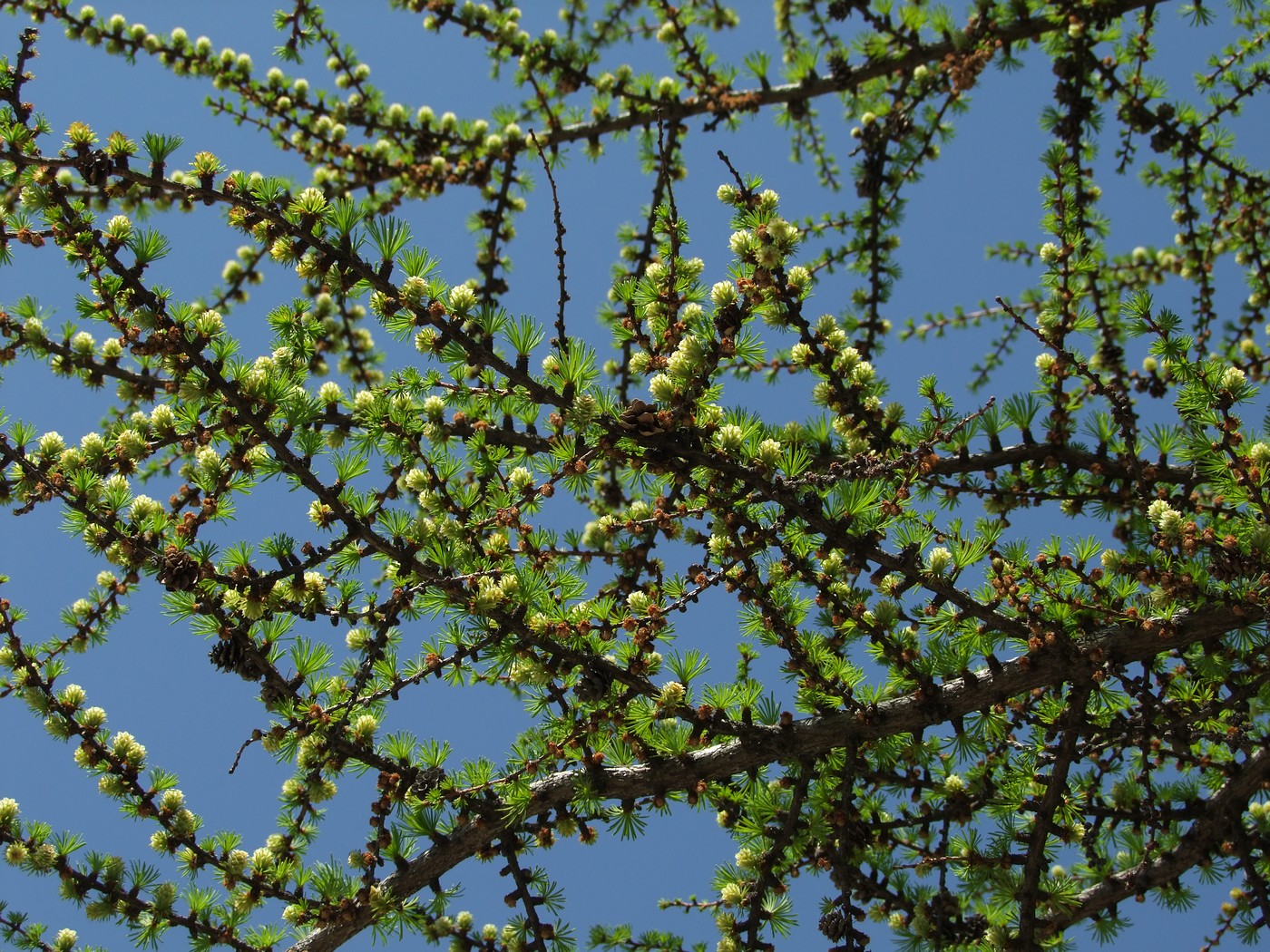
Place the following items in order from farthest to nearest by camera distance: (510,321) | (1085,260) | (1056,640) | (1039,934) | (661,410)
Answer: (1085,260)
(1039,934)
(1056,640)
(510,321)
(661,410)

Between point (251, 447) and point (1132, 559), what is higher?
point (1132, 559)

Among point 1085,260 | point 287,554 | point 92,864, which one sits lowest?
point 92,864

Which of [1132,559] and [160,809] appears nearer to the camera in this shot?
[1132,559]

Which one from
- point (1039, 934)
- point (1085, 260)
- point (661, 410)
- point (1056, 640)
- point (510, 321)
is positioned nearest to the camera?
point (661, 410)

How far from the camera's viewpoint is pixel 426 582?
273 centimetres

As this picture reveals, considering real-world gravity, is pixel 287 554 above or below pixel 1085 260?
below

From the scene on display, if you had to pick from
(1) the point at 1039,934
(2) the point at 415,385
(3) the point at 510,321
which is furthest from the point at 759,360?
(1) the point at 1039,934

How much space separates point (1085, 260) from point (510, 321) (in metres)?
2.63

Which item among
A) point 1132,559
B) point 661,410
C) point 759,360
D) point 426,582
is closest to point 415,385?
point 426,582

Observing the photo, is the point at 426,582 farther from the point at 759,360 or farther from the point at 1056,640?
the point at 1056,640

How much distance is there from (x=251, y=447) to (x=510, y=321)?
1.00m

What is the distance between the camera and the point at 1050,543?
325 centimetres

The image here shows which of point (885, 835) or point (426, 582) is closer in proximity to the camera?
point (426, 582)

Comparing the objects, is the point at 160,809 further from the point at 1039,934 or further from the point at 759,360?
the point at 1039,934
